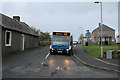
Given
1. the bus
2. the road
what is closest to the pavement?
the road

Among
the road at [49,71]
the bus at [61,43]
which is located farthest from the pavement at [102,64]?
the bus at [61,43]

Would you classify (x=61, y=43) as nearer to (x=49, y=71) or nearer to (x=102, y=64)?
(x=102, y=64)

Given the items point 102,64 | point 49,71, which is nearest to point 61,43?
point 102,64

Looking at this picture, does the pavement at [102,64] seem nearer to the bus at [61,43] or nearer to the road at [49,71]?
the road at [49,71]

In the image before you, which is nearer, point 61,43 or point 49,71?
point 49,71

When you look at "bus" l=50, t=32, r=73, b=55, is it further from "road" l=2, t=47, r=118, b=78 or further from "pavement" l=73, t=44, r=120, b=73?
"road" l=2, t=47, r=118, b=78

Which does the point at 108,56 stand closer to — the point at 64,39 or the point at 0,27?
the point at 64,39

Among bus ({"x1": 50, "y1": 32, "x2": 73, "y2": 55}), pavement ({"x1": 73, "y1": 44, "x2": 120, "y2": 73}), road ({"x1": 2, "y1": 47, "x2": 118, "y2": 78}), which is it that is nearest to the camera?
road ({"x1": 2, "y1": 47, "x2": 118, "y2": 78})

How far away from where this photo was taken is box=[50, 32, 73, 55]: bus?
16.9m

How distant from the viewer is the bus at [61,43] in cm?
1692

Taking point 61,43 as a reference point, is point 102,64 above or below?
below

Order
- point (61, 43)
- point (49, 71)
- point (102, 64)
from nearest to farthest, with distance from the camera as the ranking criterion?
point (49, 71) < point (102, 64) < point (61, 43)

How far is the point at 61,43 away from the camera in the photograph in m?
17.2

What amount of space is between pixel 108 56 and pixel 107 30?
52721 millimetres
